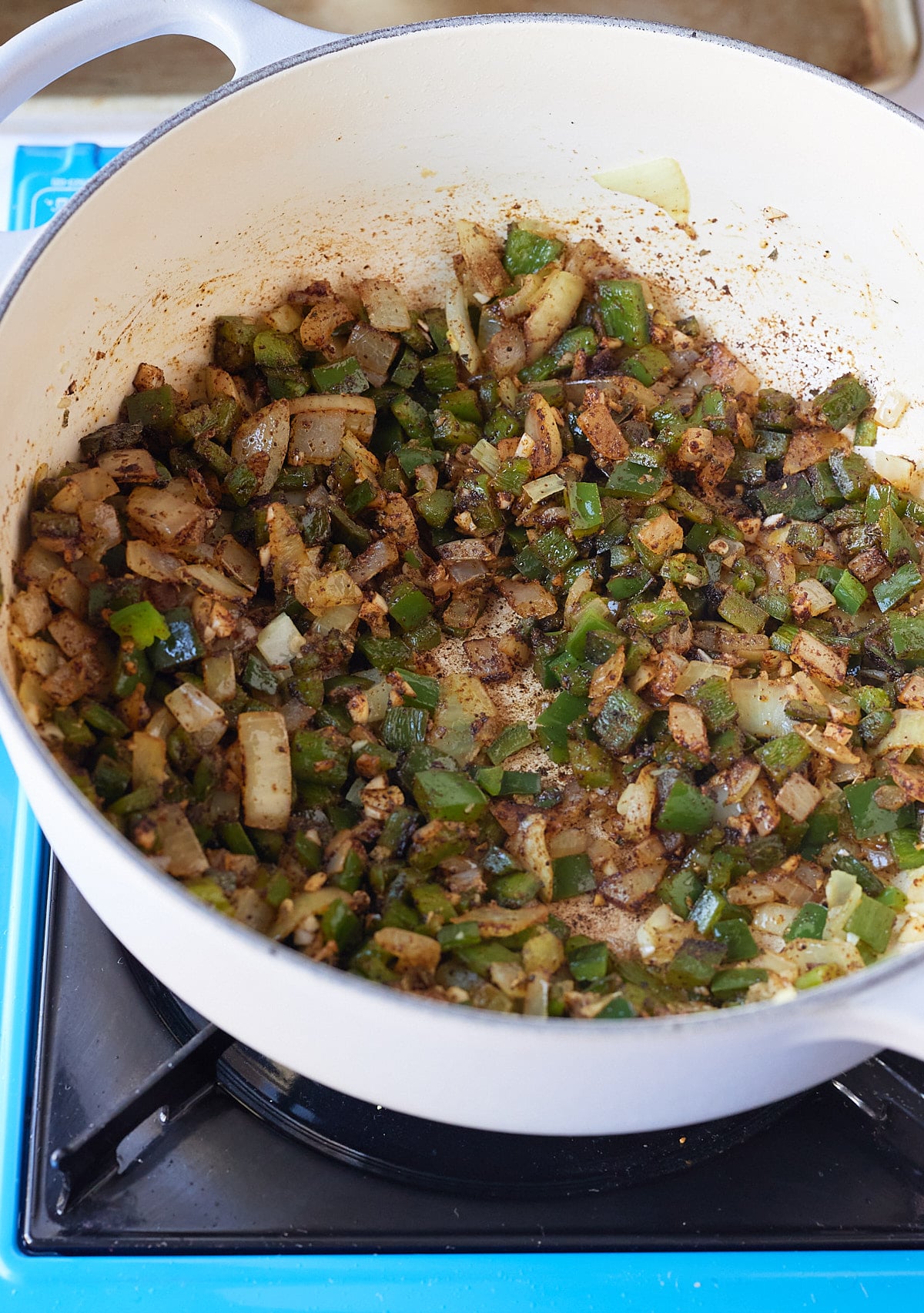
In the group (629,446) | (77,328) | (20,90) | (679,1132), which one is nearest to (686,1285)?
(679,1132)

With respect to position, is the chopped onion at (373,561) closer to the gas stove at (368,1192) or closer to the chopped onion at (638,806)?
the chopped onion at (638,806)

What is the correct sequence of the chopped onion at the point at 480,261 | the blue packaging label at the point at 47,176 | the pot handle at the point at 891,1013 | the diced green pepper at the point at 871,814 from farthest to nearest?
the blue packaging label at the point at 47,176 < the chopped onion at the point at 480,261 < the diced green pepper at the point at 871,814 < the pot handle at the point at 891,1013

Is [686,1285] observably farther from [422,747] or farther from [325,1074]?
[422,747]

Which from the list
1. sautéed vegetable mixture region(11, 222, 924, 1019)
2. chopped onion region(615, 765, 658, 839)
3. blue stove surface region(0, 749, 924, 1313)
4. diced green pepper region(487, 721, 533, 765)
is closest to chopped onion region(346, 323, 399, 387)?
sautéed vegetable mixture region(11, 222, 924, 1019)

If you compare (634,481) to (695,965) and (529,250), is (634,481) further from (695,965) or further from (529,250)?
(695,965)

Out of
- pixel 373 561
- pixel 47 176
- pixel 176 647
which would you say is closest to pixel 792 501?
pixel 373 561

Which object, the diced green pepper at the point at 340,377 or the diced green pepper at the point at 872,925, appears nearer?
the diced green pepper at the point at 872,925

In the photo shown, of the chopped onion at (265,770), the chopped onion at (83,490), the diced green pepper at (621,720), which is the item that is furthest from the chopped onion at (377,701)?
the chopped onion at (83,490)

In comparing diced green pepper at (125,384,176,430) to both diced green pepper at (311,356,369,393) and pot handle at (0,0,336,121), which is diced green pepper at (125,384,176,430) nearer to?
diced green pepper at (311,356,369,393)
